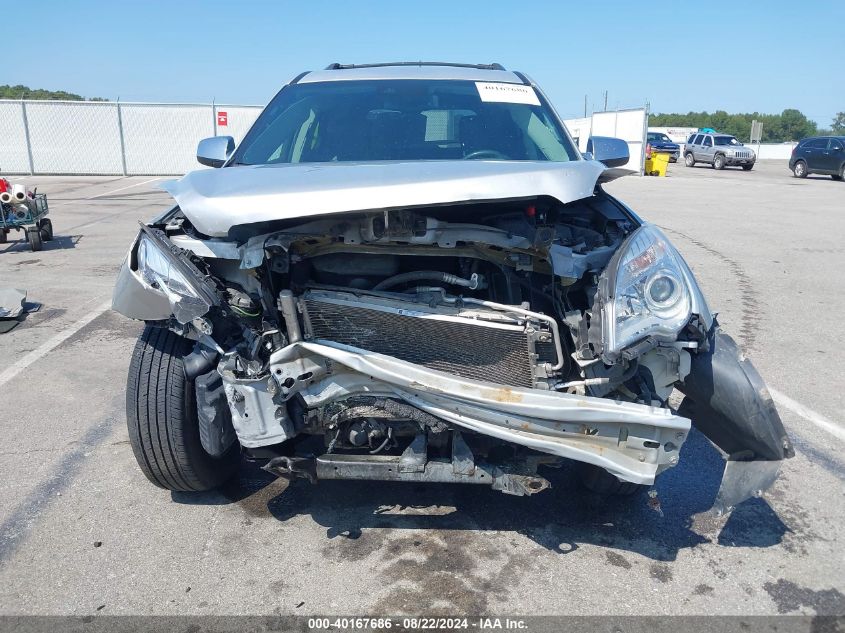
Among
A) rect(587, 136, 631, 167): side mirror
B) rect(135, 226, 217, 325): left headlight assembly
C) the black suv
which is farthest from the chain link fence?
rect(135, 226, 217, 325): left headlight assembly

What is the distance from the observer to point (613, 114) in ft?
98.9

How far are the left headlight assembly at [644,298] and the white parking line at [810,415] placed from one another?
2.16 metres

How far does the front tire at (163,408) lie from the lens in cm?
294

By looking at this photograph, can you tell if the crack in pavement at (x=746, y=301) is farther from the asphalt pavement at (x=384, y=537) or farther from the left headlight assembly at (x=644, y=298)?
the left headlight assembly at (x=644, y=298)

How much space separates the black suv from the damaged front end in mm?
26970

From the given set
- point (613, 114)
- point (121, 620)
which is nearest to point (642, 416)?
point (121, 620)

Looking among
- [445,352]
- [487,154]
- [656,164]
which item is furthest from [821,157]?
[445,352]

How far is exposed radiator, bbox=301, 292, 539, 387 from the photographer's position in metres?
2.62

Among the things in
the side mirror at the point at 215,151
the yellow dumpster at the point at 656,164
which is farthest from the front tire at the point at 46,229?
the yellow dumpster at the point at 656,164

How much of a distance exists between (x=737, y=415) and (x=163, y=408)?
7.58 feet

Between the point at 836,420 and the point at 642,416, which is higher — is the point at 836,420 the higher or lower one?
the lower one

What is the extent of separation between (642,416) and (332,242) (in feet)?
4.32

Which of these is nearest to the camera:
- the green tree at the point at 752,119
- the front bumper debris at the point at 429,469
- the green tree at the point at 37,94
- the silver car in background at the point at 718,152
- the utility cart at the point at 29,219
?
the front bumper debris at the point at 429,469

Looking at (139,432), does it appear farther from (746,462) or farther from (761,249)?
(761,249)
